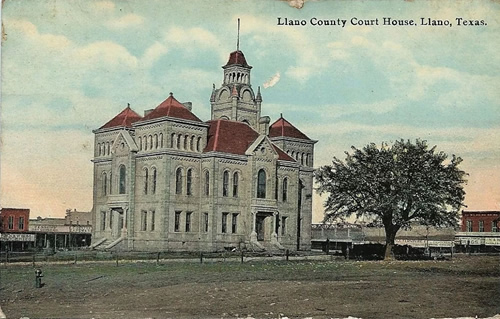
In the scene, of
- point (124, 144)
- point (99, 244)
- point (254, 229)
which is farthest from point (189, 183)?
point (99, 244)

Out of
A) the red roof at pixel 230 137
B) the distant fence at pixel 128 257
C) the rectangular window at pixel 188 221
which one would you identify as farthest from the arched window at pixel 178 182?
the distant fence at pixel 128 257

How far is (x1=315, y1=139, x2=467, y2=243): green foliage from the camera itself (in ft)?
129

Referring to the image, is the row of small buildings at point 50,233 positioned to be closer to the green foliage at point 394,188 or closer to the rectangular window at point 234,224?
the rectangular window at point 234,224

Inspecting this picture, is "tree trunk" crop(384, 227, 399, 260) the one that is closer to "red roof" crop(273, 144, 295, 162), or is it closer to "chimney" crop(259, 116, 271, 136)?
"red roof" crop(273, 144, 295, 162)

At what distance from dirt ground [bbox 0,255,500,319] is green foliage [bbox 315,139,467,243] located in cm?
894

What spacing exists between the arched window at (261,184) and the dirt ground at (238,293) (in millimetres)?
15075

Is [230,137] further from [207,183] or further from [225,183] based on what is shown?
[207,183]

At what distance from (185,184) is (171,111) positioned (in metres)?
4.74

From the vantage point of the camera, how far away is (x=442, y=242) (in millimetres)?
67312

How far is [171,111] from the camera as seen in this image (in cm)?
4300

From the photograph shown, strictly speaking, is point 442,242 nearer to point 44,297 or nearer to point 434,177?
point 434,177

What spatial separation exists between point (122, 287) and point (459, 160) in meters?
15.8

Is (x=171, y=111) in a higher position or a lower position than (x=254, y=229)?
higher

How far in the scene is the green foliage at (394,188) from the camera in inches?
1545
